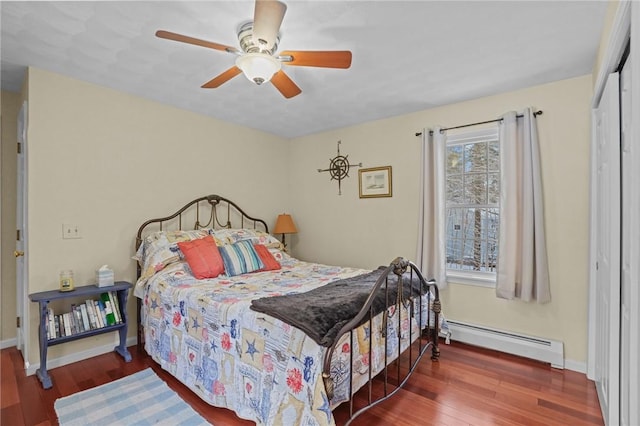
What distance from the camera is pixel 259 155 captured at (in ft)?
14.4

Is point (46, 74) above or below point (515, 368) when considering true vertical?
above

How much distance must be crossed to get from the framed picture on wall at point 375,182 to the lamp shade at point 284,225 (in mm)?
1045

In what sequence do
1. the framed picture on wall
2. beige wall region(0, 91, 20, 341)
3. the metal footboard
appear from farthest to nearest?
the framed picture on wall < beige wall region(0, 91, 20, 341) < the metal footboard

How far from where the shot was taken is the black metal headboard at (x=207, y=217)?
339 centimetres

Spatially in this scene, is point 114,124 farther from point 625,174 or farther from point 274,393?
point 625,174

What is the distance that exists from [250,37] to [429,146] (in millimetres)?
2149

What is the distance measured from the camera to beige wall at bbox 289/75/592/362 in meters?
2.66

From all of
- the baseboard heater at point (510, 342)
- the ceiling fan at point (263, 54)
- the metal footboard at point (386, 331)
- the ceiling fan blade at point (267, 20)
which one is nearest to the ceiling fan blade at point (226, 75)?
the ceiling fan at point (263, 54)

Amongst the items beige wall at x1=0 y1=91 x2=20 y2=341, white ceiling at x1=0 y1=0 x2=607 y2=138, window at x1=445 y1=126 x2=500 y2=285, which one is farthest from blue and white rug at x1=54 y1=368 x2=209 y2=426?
window at x1=445 y1=126 x2=500 y2=285

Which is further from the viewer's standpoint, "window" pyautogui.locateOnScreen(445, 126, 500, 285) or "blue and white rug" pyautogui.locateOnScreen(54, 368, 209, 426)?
"window" pyautogui.locateOnScreen(445, 126, 500, 285)

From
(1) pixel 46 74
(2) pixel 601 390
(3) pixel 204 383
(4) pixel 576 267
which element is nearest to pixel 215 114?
(1) pixel 46 74

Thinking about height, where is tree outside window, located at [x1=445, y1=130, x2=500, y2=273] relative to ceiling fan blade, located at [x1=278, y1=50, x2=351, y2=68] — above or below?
below

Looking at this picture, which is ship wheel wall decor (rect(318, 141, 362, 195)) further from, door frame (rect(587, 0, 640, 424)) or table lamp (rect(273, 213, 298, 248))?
door frame (rect(587, 0, 640, 424))

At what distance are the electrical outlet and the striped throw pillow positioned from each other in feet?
3.91
